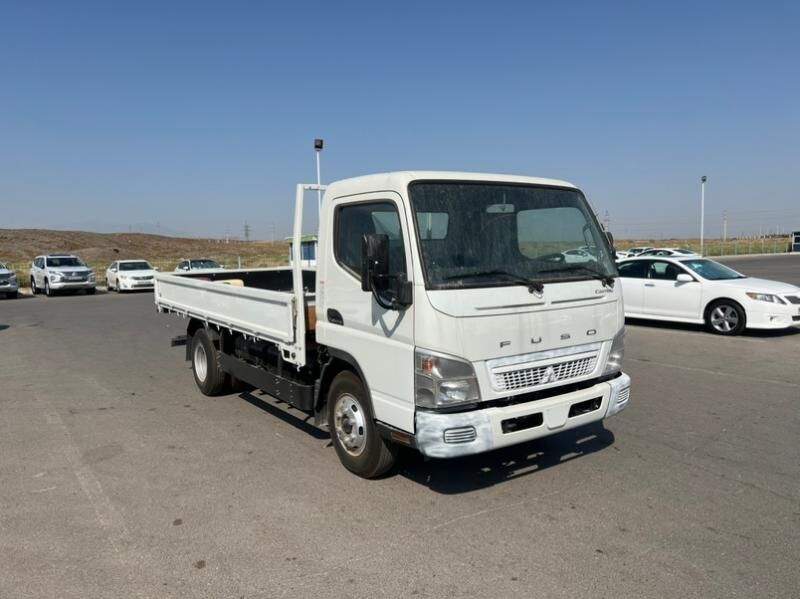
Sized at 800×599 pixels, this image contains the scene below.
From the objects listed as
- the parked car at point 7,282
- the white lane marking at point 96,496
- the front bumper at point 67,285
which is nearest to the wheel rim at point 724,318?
the white lane marking at point 96,496

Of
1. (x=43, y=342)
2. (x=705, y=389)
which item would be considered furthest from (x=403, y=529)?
(x=43, y=342)

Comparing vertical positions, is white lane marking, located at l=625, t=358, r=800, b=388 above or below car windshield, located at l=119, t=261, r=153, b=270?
below

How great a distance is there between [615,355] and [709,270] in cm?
897

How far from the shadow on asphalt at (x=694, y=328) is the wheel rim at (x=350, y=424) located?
9.35 m

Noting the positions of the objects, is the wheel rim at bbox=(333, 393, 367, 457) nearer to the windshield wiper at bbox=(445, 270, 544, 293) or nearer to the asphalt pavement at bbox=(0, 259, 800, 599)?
the asphalt pavement at bbox=(0, 259, 800, 599)

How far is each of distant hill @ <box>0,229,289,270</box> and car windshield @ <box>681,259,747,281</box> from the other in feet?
192

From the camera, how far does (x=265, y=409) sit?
271 inches

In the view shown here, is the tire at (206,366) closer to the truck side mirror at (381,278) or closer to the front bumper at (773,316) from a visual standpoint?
the truck side mirror at (381,278)

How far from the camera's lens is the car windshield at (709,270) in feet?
40.2

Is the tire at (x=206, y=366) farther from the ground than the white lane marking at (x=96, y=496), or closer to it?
farther from the ground

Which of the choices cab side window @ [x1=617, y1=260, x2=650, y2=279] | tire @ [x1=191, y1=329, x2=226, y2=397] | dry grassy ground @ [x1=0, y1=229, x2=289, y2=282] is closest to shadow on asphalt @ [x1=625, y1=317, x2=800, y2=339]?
cab side window @ [x1=617, y1=260, x2=650, y2=279]

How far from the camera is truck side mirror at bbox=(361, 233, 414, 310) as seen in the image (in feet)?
13.1

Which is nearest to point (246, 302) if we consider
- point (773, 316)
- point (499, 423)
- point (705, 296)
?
point (499, 423)

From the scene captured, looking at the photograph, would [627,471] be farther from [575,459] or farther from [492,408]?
[492,408]
